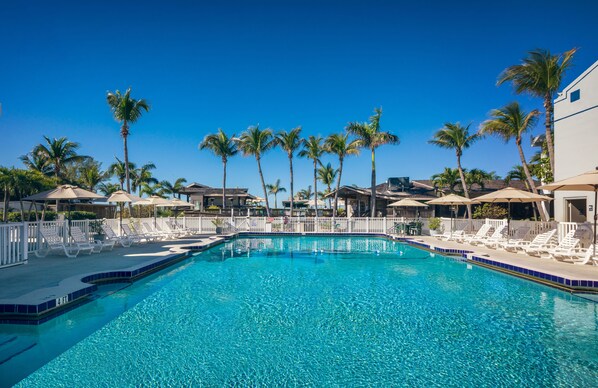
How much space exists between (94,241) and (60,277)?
5418 mm

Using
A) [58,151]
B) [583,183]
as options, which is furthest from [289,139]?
[583,183]

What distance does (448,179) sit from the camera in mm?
30594

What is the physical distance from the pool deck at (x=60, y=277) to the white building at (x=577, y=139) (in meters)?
16.0

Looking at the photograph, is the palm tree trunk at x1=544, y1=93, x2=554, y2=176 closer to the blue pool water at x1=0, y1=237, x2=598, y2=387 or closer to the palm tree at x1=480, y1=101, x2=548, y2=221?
the palm tree at x1=480, y1=101, x2=548, y2=221

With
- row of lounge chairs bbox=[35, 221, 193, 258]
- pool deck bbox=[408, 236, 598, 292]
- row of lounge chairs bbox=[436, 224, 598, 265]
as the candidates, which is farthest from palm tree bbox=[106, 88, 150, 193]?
pool deck bbox=[408, 236, 598, 292]

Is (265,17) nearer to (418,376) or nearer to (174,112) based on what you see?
(174,112)

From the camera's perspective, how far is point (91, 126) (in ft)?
93.0

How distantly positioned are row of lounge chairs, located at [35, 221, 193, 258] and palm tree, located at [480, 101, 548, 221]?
19.9 metres

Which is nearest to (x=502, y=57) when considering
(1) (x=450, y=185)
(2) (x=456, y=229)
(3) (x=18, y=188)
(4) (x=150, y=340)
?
(2) (x=456, y=229)

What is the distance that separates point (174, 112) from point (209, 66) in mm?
8844

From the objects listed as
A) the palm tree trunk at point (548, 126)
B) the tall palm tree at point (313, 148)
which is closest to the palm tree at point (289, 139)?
the tall palm tree at point (313, 148)

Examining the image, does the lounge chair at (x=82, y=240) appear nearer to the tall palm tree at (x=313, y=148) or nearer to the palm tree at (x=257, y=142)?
the palm tree at (x=257, y=142)

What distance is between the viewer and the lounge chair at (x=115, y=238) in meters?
12.6

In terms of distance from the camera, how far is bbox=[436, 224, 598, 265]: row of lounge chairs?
9766mm
